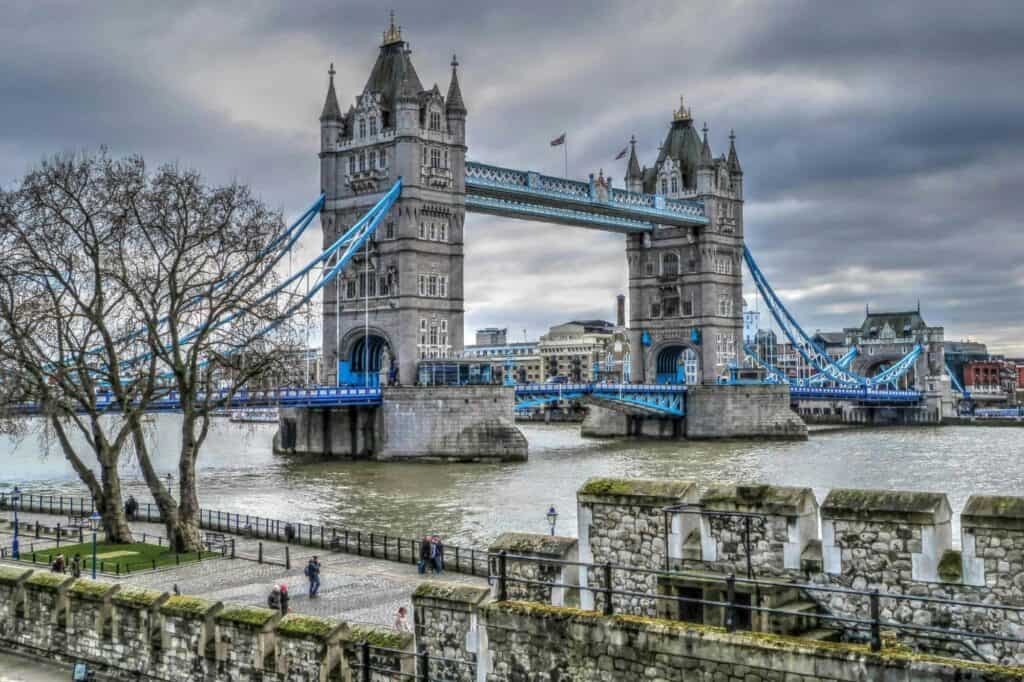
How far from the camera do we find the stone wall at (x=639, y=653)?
26.8 feet

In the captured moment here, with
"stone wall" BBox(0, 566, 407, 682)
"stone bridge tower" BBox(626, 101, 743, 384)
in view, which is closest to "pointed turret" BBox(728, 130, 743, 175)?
Answer: "stone bridge tower" BBox(626, 101, 743, 384)

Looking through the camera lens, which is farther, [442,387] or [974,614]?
[442,387]

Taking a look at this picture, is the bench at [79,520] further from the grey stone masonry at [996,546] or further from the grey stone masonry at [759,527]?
the grey stone masonry at [996,546]

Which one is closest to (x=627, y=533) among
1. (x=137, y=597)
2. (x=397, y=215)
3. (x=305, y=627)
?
(x=305, y=627)

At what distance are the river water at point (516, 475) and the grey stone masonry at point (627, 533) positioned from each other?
2363cm

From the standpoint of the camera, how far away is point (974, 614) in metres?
8.75

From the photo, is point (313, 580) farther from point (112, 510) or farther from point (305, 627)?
point (305, 627)

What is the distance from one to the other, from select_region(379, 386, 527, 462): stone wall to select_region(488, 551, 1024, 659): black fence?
58.2m

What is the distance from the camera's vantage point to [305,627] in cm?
Result: 1243

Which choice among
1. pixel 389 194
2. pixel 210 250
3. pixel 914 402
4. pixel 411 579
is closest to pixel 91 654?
pixel 411 579

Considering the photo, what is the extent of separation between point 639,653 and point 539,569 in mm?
1716

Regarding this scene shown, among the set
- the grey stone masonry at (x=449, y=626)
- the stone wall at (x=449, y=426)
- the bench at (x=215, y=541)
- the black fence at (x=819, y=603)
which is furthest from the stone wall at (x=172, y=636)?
the stone wall at (x=449, y=426)

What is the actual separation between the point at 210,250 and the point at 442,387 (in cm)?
3920

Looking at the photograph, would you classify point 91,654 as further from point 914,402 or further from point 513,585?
point 914,402
